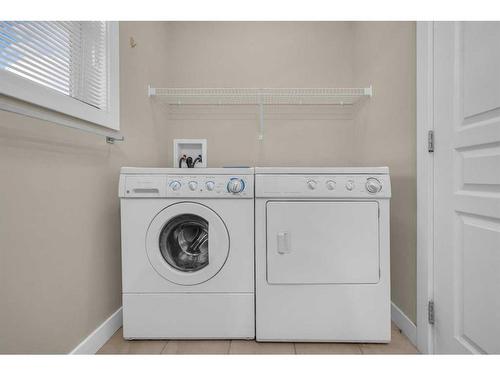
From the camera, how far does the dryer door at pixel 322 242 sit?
55.9 inches

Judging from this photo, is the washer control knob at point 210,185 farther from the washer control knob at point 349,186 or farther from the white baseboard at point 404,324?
the white baseboard at point 404,324

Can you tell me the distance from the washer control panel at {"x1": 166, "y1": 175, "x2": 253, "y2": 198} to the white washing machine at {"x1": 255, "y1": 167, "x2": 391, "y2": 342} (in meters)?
0.07

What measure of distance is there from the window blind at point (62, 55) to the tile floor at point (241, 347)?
4.00 ft

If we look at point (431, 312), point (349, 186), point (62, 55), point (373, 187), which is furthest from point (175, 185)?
point (431, 312)

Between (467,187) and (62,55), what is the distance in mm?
1748

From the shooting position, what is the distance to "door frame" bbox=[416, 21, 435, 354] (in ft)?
4.32

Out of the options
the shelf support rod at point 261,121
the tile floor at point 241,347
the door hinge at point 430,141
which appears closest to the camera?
the door hinge at point 430,141

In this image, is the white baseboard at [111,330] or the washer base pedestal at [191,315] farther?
the washer base pedestal at [191,315]

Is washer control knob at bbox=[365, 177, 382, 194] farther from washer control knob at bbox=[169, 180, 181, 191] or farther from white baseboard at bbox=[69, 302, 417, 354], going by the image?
washer control knob at bbox=[169, 180, 181, 191]

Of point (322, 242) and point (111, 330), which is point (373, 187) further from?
point (111, 330)

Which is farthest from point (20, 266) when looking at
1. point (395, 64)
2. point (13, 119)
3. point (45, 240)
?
point (395, 64)

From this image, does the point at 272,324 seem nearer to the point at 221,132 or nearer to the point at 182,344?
the point at 182,344

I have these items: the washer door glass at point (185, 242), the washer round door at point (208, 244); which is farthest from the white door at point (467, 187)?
the washer door glass at point (185, 242)

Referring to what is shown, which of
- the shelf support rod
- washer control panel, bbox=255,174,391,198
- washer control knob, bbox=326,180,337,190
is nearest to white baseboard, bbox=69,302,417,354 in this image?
washer control panel, bbox=255,174,391,198
